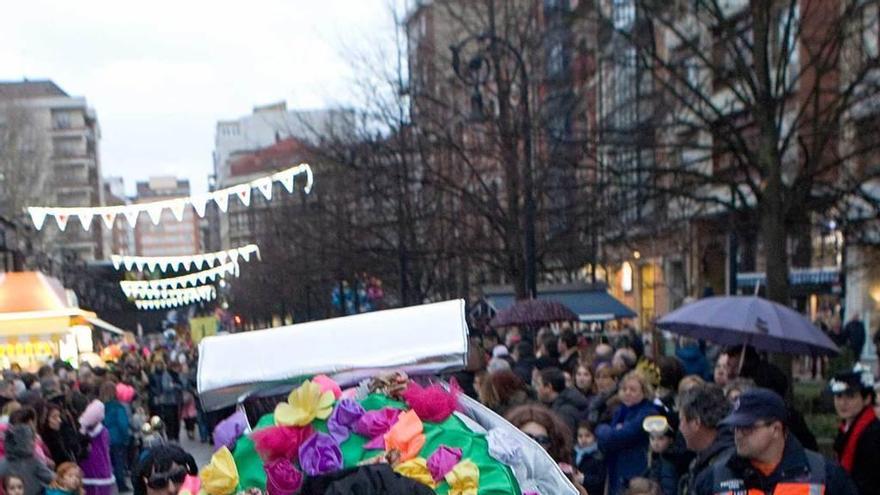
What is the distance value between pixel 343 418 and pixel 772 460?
183 cm

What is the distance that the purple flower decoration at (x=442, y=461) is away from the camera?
10.8 feet

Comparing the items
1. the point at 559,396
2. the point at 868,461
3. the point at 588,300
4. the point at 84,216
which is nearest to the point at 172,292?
the point at 84,216

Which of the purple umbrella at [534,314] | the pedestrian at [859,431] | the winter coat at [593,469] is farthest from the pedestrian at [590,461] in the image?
the purple umbrella at [534,314]

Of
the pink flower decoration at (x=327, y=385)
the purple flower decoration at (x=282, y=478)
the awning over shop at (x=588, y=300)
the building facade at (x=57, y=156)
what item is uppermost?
the building facade at (x=57, y=156)

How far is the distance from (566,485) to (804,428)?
11.3 feet

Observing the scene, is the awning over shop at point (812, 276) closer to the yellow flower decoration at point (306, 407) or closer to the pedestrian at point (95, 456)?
the pedestrian at point (95, 456)

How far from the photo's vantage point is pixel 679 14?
1423 centimetres

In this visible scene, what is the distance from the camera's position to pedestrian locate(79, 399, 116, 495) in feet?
36.9

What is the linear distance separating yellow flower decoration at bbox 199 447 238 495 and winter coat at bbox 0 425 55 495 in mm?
5437

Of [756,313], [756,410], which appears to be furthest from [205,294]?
[756,410]

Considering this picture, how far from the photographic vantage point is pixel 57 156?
8125 centimetres

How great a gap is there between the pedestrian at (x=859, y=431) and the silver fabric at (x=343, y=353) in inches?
140

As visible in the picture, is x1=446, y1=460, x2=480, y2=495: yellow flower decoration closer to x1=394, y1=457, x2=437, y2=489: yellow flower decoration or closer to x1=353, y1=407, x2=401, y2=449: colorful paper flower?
x1=394, y1=457, x2=437, y2=489: yellow flower decoration

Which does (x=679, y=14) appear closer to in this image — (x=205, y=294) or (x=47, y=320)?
(x=47, y=320)
